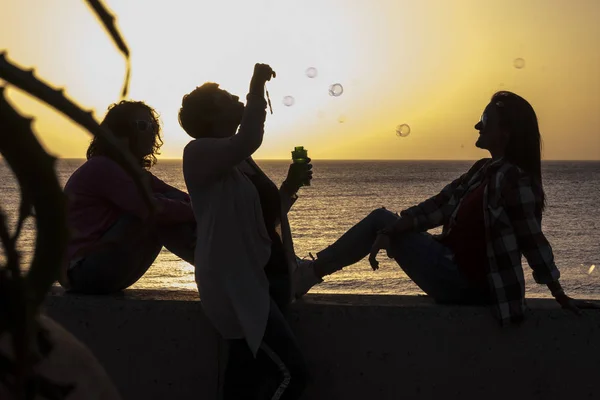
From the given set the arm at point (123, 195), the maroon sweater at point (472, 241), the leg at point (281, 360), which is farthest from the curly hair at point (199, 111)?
the maroon sweater at point (472, 241)

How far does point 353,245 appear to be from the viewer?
4.17 metres

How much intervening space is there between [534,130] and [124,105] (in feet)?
6.93

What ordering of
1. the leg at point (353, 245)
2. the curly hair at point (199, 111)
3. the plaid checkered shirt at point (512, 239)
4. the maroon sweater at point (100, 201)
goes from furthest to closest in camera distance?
the leg at point (353, 245)
the maroon sweater at point (100, 201)
the plaid checkered shirt at point (512, 239)
the curly hair at point (199, 111)

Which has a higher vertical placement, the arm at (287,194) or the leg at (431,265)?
the arm at (287,194)

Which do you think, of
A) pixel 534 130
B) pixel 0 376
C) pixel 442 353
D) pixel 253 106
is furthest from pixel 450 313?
pixel 0 376

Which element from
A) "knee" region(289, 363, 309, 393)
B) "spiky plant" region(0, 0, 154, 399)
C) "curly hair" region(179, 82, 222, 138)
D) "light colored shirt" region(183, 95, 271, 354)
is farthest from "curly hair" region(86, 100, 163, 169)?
"spiky plant" region(0, 0, 154, 399)

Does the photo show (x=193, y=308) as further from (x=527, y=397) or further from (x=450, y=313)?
(x=527, y=397)

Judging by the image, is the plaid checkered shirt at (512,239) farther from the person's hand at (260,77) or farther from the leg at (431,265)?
the person's hand at (260,77)

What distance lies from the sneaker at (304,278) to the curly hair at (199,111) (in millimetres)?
988

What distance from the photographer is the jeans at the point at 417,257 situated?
386cm

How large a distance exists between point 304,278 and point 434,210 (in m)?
0.84

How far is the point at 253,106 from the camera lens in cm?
318

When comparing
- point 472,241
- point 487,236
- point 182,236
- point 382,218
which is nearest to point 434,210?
point 382,218

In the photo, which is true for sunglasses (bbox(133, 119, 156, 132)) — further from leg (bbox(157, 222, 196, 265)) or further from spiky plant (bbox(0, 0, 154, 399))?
spiky plant (bbox(0, 0, 154, 399))
